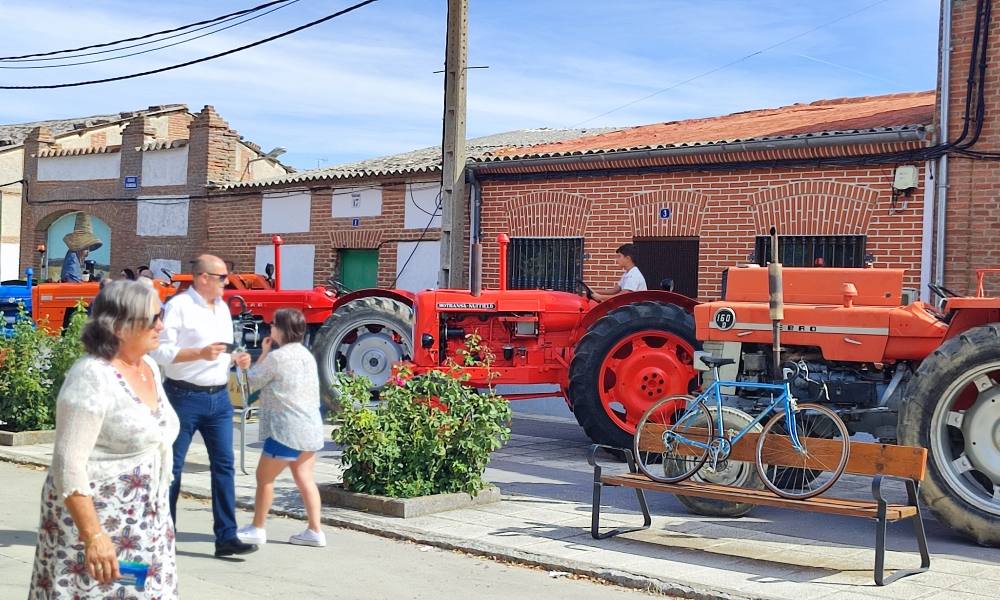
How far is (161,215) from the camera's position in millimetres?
24031

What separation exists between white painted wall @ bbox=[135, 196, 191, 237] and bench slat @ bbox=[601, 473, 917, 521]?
684 inches

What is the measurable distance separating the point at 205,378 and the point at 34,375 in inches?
235

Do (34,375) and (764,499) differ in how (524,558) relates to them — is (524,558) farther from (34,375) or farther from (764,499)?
(34,375)

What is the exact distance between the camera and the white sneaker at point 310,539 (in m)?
7.22

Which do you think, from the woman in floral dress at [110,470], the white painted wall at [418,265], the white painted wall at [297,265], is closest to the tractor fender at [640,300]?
the white painted wall at [418,265]

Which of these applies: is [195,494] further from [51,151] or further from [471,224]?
[51,151]

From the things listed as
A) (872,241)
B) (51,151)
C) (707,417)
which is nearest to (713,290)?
(872,241)

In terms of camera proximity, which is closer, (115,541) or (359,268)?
(115,541)

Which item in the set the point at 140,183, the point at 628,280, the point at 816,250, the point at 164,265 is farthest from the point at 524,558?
the point at 140,183

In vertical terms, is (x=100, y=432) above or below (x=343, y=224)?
below

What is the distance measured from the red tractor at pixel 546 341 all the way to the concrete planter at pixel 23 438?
3.00 m

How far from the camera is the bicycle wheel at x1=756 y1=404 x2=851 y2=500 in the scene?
7152 millimetres

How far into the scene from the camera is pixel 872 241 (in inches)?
546

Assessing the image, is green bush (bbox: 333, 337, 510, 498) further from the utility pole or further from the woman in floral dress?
the utility pole
